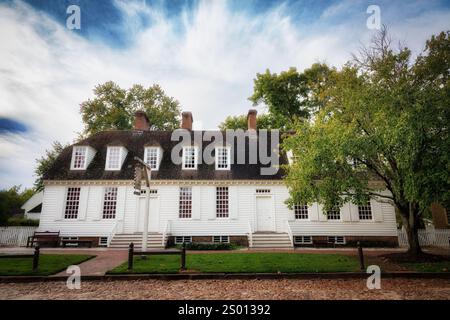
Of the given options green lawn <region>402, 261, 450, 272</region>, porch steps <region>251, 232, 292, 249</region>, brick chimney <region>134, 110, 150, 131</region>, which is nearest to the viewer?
green lawn <region>402, 261, 450, 272</region>

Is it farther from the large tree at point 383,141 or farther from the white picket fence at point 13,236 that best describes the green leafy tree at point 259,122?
the white picket fence at point 13,236

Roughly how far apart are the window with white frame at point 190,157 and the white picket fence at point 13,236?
12824 millimetres

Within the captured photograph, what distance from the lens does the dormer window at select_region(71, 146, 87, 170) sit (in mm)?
19250

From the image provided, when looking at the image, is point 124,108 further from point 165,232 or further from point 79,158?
point 165,232

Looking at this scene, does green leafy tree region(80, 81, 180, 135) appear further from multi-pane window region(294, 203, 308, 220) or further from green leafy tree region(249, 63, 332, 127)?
multi-pane window region(294, 203, 308, 220)

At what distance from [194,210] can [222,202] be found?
226 cm

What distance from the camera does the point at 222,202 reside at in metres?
18.7

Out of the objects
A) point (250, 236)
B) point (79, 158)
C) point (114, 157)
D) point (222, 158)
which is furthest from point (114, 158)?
point (250, 236)

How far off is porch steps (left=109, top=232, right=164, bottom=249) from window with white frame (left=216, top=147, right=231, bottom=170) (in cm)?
707

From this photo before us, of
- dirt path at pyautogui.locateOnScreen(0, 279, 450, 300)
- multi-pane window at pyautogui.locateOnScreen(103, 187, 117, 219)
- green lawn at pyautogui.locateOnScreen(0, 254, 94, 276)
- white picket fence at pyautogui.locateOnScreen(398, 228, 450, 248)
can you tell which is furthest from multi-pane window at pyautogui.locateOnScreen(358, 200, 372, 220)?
multi-pane window at pyautogui.locateOnScreen(103, 187, 117, 219)

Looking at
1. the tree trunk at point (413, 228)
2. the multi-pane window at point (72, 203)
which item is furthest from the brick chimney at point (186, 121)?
the tree trunk at point (413, 228)

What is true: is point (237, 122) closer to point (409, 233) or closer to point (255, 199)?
point (255, 199)

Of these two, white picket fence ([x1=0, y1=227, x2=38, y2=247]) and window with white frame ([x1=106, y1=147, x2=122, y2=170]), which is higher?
window with white frame ([x1=106, y1=147, x2=122, y2=170])
